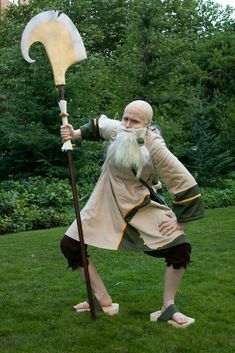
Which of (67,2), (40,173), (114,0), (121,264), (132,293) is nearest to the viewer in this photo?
(132,293)

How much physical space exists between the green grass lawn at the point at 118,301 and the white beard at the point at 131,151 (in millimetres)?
1202

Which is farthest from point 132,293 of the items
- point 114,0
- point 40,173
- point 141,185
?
point 114,0

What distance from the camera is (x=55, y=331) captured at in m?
4.18

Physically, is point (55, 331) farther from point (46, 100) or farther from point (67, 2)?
point (67, 2)

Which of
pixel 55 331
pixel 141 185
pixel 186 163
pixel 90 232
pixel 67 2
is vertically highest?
pixel 67 2

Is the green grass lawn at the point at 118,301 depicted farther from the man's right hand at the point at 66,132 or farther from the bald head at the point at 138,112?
the bald head at the point at 138,112

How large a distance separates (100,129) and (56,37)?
0.83 metres

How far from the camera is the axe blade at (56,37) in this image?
4512 millimetres

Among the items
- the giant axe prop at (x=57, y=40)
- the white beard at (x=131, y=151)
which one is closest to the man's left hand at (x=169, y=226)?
the white beard at (x=131, y=151)

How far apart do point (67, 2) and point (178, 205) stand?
1910cm

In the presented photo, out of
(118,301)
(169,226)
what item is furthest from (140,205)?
(118,301)

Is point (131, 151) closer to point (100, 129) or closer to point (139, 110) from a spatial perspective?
point (139, 110)

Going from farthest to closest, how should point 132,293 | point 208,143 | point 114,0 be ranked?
point 114,0, point 208,143, point 132,293

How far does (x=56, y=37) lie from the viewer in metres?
4.53
